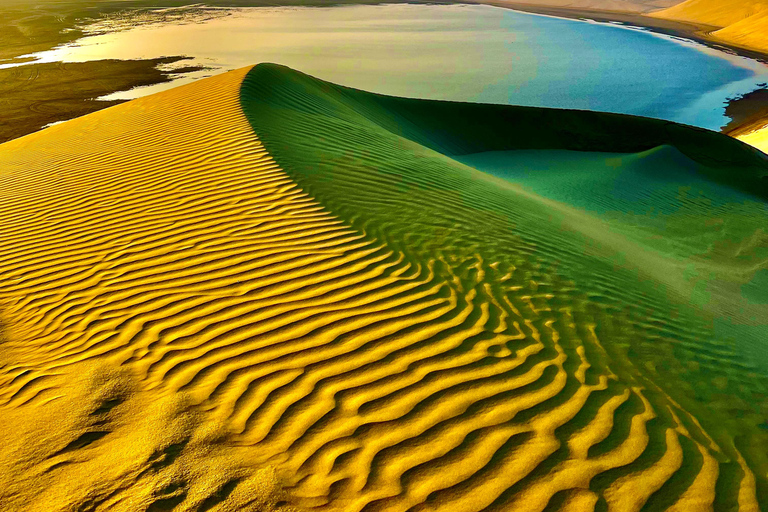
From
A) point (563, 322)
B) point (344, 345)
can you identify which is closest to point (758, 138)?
point (563, 322)

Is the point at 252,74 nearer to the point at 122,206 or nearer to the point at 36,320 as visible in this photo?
the point at 122,206

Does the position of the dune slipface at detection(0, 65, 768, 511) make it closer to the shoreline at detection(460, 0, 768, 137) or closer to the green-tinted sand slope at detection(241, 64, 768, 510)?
the green-tinted sand slope at detection(241, 64, 768, 510)

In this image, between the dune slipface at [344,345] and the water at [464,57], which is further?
the water at [464,57]

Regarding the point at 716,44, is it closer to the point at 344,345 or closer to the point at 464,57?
the point at 464,57

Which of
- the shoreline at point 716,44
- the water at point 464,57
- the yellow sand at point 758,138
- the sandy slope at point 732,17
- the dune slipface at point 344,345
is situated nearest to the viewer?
the dune slipface at point 344,345

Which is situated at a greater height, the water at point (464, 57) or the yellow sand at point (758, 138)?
the water at point (464, 57)

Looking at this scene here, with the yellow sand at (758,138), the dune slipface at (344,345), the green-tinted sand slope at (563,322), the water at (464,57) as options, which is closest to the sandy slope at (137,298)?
the dune slipface at (344,345)

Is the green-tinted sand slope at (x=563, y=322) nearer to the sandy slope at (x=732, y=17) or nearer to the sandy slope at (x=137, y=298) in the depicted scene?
the sandy slope at (x=137, y=298)
